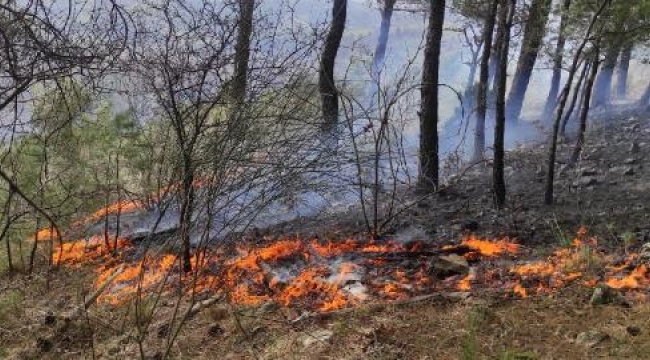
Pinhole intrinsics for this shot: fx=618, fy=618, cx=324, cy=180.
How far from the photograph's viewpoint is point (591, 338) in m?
4.58

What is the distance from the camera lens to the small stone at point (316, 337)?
194 inches

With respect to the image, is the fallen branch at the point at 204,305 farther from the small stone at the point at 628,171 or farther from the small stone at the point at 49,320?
the small stone at the point at 628,171

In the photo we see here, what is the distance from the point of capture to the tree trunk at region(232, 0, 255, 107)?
5.20 metres

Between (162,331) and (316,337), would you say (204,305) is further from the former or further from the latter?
(316,337)

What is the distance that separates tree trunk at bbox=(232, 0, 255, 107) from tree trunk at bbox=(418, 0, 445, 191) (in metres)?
4.14

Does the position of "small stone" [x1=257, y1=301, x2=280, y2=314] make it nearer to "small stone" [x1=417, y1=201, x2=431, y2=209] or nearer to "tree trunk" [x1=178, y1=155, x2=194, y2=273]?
"tree trunk" [x1=178, y1=155, x2=194, y2=273]

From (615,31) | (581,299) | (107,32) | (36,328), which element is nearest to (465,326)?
(581,299)

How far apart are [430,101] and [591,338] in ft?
20.5

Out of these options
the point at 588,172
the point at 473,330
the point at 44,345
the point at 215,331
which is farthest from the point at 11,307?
the point at 588,172

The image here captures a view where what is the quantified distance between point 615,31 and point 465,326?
289 inches

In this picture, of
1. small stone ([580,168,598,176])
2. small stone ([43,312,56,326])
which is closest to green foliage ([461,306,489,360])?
small stone ([43,312,56,326])

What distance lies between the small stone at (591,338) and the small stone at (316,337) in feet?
6.22

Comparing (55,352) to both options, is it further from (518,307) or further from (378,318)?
(518,307)

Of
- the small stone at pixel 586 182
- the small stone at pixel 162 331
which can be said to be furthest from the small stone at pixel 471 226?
the small stone at pixel 162 331
